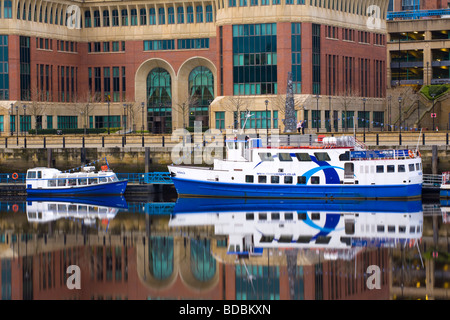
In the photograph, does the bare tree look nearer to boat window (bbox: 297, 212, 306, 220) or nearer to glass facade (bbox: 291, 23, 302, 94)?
glass facade (bbox: 291, 23, 302, 94)

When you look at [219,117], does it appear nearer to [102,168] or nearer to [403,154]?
[102,168]

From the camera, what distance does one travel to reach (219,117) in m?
122

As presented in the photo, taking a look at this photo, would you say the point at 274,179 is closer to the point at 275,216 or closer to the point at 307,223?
the point at 275,216

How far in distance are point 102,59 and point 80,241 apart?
81.8m

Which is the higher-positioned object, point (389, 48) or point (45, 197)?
point (389, 48)

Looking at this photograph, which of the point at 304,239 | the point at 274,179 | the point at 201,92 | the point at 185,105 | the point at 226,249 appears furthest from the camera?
the point at 201,92

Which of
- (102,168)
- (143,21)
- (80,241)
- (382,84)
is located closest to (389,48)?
(382,84)

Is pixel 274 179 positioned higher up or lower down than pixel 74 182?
higher up

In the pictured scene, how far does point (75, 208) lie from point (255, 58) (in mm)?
50781

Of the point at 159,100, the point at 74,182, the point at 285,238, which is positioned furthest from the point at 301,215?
the point at 159,100

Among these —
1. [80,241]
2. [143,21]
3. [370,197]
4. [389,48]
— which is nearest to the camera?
[80,241]

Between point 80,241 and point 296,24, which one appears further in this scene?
point 296,24

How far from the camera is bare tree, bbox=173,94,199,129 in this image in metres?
134

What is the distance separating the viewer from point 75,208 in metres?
73.6
